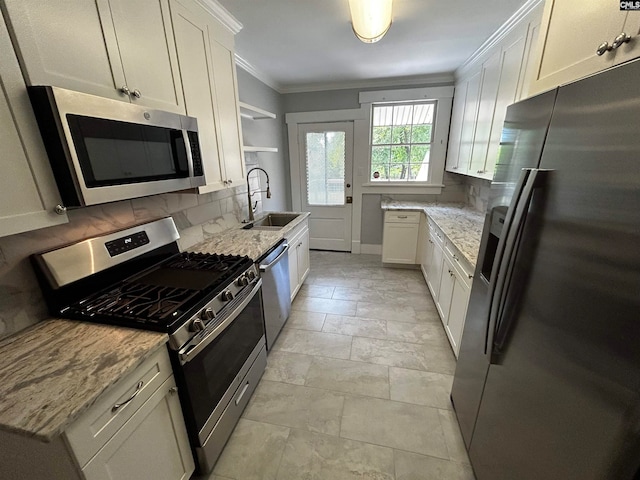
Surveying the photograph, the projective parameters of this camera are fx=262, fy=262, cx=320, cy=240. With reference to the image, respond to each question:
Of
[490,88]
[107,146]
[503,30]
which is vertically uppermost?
[503,30]

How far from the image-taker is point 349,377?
1.99 meters

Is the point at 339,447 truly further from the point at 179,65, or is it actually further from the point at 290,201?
the point at 290,201

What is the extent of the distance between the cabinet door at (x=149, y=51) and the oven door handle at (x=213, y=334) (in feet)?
3.86

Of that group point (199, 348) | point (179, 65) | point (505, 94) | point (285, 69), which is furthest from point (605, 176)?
point (285, 69)

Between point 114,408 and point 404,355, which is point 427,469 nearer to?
point 404,355

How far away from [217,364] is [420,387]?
4.66ft

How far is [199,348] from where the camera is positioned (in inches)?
47.7

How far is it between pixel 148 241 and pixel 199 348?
83 centimetres

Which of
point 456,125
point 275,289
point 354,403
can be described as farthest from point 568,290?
point 456,125

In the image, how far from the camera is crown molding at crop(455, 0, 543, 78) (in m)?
1.77

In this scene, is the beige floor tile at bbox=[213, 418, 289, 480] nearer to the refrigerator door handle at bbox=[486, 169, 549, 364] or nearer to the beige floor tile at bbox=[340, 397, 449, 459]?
the beige floor tile at bbox=[340, 397, 449, 459]

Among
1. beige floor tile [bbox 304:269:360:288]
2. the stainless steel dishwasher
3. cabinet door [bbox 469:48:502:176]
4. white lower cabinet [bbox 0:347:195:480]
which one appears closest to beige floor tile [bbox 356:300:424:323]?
beige floor tile [bbox 304:269:360:288]

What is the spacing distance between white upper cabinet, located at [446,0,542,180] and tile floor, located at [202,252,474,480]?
5.35 ft

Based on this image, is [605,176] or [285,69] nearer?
[605,176]
